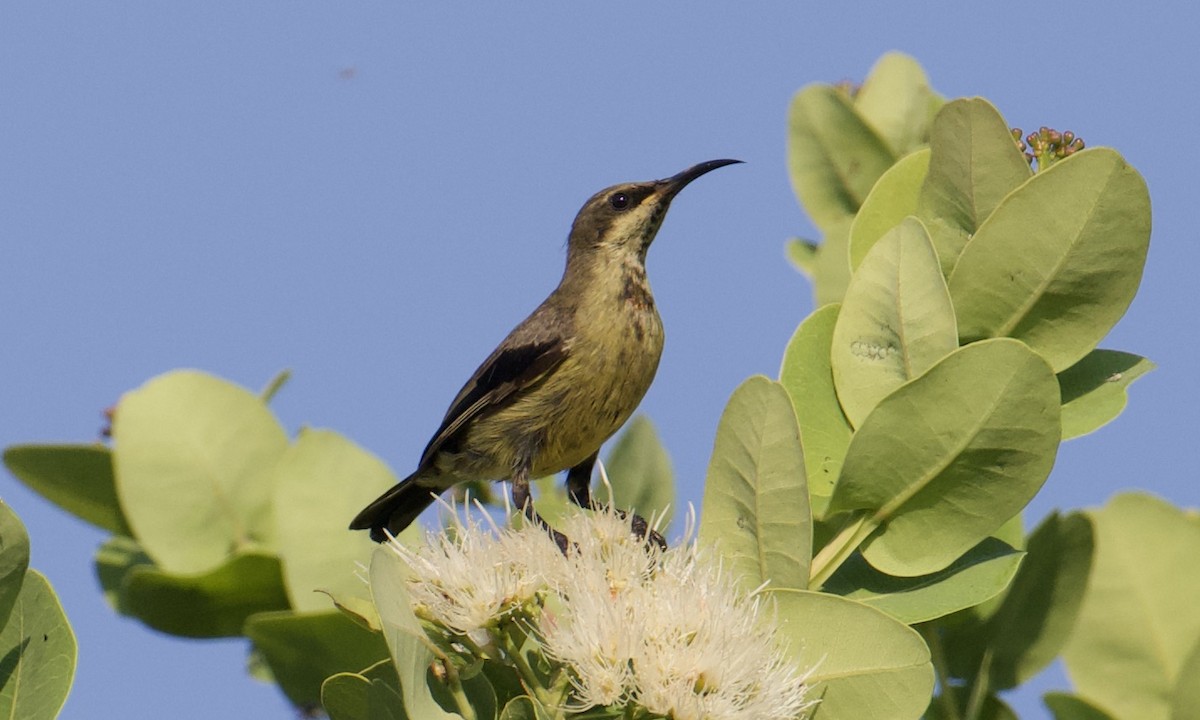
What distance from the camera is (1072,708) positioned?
3.46m

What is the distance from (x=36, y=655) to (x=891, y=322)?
5.73 feet

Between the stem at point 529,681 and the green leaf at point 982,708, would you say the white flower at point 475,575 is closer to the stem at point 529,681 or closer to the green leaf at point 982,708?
the stem at point 529,681

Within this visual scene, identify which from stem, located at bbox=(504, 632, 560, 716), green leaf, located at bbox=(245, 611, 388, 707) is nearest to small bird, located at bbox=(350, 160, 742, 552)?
green leaf, located at bbox=(245, 611, 388, 707)

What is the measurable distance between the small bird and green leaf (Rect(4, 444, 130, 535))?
907mm

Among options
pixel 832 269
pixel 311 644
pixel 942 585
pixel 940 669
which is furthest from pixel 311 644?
pixel 832 269

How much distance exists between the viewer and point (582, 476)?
15.7 ft

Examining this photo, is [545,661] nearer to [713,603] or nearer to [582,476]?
[713,603]

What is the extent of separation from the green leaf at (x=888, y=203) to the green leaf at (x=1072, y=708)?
1.19m

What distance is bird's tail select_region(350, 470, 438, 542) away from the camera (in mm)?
3568

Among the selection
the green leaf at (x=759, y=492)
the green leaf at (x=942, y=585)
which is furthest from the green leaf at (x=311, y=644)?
the green leaf at (x=942, y=585)

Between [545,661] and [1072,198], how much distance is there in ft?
4.47

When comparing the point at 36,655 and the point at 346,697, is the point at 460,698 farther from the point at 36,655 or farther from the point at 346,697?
the point at 36,655

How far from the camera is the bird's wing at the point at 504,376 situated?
4.64m

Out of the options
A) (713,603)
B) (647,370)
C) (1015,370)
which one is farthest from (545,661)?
(647,370)
